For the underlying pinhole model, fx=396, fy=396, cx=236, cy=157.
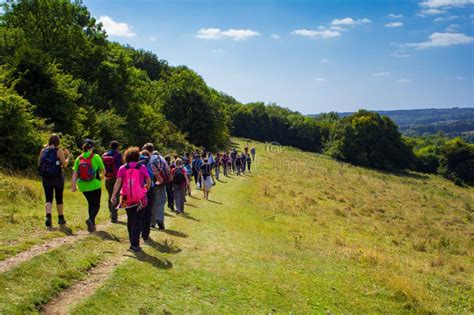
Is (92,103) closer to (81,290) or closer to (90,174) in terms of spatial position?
(90,174)

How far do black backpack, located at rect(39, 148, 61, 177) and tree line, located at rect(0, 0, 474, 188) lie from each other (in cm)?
1109

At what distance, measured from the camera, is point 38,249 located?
823 centimetres

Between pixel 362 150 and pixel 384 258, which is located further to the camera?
pixel 362 150

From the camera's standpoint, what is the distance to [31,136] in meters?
20.4

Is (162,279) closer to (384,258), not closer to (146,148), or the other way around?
(146,148)

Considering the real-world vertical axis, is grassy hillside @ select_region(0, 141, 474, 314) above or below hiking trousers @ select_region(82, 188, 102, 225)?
below

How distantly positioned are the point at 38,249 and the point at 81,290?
6.61 feet

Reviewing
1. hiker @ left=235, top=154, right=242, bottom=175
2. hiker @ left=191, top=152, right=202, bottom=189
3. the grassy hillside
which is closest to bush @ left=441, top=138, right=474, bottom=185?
hiker @ left=235, top=154, right=242, bottom=175

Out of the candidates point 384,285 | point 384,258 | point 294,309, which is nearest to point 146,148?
point 294,309

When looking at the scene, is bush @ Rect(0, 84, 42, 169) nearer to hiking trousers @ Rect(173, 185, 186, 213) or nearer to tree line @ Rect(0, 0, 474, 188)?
tree line @ Rect(0, 0, 474, 188)

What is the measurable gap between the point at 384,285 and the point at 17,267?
854 centimetres

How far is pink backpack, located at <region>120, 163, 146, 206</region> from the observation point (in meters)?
8.87

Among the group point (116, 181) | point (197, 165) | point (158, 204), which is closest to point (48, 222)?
point (116, 181)

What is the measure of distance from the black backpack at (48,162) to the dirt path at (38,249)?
1728 mm
